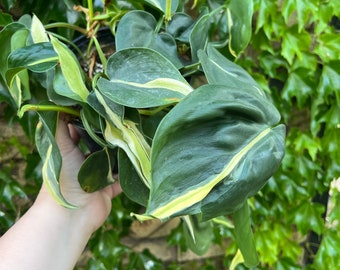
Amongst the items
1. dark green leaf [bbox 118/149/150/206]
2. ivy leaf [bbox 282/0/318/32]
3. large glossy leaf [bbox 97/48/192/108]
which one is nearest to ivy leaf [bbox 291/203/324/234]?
ivy leaf [bbox 282/0/318/32]

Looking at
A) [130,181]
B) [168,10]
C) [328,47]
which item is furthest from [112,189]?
[328,47]

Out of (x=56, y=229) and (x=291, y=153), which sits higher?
(x=56, y=229)

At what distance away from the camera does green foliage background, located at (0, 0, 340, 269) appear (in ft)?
3.26

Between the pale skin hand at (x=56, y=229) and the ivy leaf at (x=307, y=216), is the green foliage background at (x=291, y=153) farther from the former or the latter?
the pale skin hand at (x=56, y=229)

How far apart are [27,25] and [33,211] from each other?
0.28 meters

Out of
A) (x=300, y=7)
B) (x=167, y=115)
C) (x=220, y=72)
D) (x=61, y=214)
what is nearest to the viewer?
(x=167, y=115)

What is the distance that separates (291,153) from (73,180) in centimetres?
62

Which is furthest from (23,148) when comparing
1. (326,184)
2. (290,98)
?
(326,184)

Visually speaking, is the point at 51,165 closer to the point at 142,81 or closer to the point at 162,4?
the point at 142,81

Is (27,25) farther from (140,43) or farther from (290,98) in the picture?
(290,98)

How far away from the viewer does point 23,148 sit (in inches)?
40.1

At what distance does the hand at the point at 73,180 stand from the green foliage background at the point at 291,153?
0.78ft

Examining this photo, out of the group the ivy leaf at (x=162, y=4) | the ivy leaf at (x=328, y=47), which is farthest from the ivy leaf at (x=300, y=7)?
the ivy leaf at (x=162, y=4)

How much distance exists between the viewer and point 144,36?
602 mm
